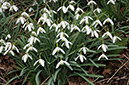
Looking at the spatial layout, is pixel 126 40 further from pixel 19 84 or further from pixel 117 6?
pixel 19 84

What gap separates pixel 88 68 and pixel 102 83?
0.26 m

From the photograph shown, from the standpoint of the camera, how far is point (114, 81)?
2.09m

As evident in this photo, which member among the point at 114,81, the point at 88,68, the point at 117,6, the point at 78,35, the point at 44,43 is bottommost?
the point at 114,81

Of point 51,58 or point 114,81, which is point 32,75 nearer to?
point 51,58

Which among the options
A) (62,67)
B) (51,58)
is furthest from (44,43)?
(62,67)

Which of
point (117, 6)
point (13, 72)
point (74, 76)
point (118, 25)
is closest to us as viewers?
point (74, 76)

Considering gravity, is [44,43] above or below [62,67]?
above

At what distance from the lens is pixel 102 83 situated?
2076 mm

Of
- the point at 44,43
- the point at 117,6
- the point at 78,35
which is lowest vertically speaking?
the point at 117,6

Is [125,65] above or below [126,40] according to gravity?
below

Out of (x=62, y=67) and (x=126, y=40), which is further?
(x=126, y=40)

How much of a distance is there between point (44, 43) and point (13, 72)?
0.66 m

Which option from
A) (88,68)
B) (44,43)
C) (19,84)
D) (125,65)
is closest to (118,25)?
(125,65)

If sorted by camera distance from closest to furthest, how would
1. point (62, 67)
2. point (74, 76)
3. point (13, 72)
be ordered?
point (62, 67) → point (74, 76) → point (13, 72)
